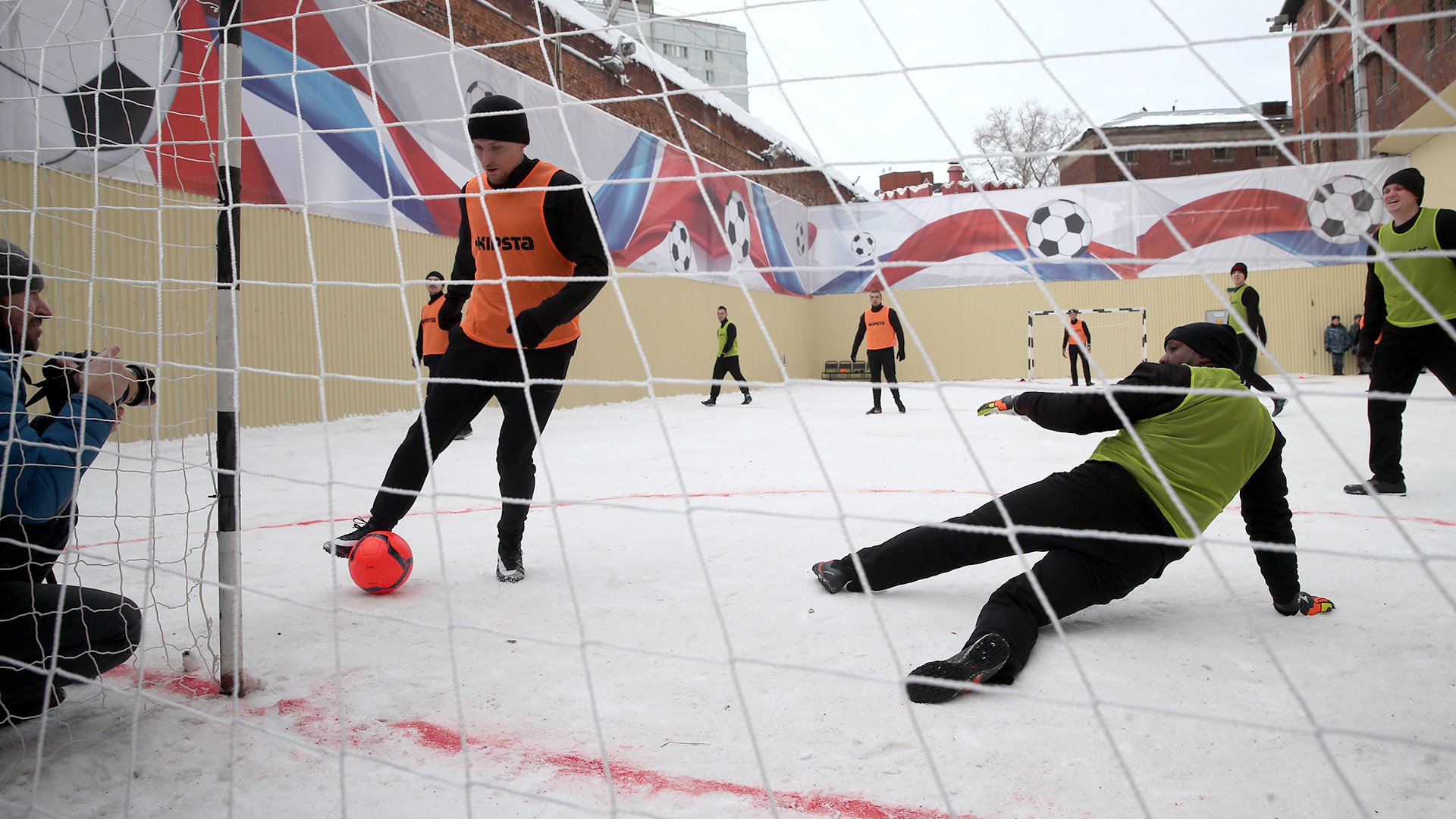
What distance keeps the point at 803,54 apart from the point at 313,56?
655cm

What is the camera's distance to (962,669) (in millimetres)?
1700

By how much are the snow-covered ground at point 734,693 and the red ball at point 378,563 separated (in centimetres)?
6

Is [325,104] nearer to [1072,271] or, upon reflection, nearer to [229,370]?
[229,370]

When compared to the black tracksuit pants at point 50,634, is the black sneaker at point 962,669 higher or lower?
lower

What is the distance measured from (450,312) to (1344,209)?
16.8 m

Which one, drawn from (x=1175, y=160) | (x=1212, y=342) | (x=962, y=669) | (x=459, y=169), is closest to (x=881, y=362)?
(x=459, y=169)

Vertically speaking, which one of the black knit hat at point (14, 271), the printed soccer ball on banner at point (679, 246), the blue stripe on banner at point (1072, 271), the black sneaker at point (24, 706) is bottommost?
the blue stripe on banner at point (1072, 271)

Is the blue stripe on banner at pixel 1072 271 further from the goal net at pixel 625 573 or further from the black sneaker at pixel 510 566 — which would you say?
the black sneaker at pixel 510 566

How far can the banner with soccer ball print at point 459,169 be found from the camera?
10.4ft

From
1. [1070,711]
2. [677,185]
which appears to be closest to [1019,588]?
[1070,711]

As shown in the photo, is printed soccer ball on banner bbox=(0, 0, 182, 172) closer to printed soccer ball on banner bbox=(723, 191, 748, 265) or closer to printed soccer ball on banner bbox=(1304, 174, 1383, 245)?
printed soccer ball on banner bbox=(723, 191, 748, 265)

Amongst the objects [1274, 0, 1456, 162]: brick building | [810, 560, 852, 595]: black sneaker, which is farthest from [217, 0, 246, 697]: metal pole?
[1274, 0, 1456, 162]: brick building

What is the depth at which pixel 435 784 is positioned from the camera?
56.9 inches

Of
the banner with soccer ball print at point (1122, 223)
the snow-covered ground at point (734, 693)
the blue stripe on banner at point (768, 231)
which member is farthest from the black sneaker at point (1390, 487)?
the blue stripe on banner at point (768, 231)
